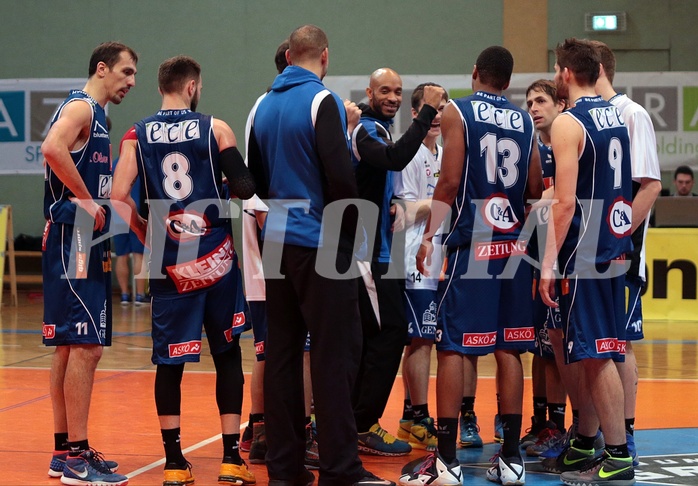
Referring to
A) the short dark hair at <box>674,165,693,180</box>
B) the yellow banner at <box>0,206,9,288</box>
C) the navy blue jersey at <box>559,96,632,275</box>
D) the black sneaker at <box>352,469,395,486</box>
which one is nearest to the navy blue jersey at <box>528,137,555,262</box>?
the navy blue jersey at <box>559,96,632,275</box>

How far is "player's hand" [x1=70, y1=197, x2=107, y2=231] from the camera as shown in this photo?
4.98 m

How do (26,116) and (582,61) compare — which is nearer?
(582,61)

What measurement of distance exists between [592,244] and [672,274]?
783cm

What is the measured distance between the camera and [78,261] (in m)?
5.03

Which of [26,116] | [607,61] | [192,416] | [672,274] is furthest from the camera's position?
[26,116]

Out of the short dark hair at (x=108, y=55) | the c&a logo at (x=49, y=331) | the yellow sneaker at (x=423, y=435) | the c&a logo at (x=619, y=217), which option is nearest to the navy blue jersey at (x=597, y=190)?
the c&a logo at (x=619, y=217)

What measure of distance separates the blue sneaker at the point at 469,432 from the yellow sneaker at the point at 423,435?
183mm

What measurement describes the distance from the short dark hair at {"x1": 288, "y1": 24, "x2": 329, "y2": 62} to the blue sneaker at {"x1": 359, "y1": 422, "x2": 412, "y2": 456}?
2.40m

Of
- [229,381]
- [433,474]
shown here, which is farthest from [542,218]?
[229,381]

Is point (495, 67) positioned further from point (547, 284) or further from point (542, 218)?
point (542, 218)

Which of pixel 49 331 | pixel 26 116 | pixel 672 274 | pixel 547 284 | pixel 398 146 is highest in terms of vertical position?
pixel 26 116

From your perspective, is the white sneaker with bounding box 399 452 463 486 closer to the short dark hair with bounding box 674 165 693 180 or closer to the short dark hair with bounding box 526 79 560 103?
the short dark hair with bounding box 526 79 560 103

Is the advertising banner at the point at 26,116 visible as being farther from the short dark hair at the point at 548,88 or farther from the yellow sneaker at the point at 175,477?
the yellow sneaker at the point at 175,477

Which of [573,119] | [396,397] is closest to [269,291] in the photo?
[573,119]
